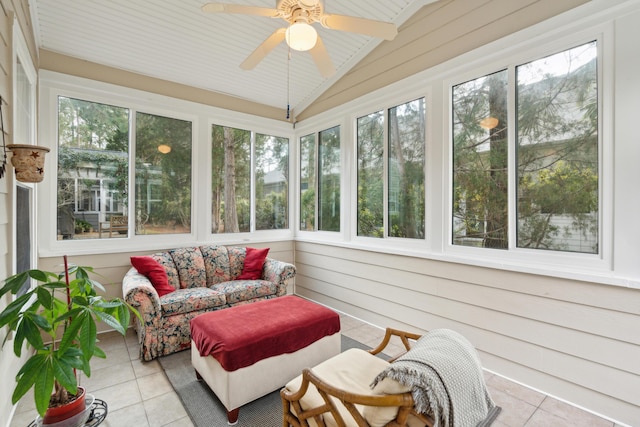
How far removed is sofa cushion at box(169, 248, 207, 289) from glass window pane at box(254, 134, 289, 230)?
1.26 meters

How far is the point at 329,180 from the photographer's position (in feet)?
14.9

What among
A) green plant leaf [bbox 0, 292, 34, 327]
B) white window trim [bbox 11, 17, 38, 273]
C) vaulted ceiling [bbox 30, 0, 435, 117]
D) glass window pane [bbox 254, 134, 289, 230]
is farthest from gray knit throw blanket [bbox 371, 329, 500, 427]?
glass window pane [bbox 254, 134, 289, 230]

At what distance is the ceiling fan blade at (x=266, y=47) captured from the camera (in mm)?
2212

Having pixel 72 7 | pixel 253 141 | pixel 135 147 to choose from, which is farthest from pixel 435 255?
pixel 72 7

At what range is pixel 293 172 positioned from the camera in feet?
16.9

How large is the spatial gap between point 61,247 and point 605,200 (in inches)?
197

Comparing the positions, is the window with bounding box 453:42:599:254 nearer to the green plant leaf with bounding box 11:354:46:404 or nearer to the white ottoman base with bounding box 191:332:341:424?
the white ottoman base with bounding box 191:332:341:424

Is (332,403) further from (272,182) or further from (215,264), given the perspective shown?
(272,182)

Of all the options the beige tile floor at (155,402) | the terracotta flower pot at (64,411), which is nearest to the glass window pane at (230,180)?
the beige tile floor at (155,402)

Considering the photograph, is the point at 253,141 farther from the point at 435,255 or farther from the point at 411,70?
the point at 435,255

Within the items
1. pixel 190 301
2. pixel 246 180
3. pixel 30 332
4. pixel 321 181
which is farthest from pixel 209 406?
pixel 321 181

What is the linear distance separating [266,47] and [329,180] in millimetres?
2417

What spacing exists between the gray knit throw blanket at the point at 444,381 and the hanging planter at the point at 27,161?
244cm

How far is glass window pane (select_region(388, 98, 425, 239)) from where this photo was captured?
3.27 metres
